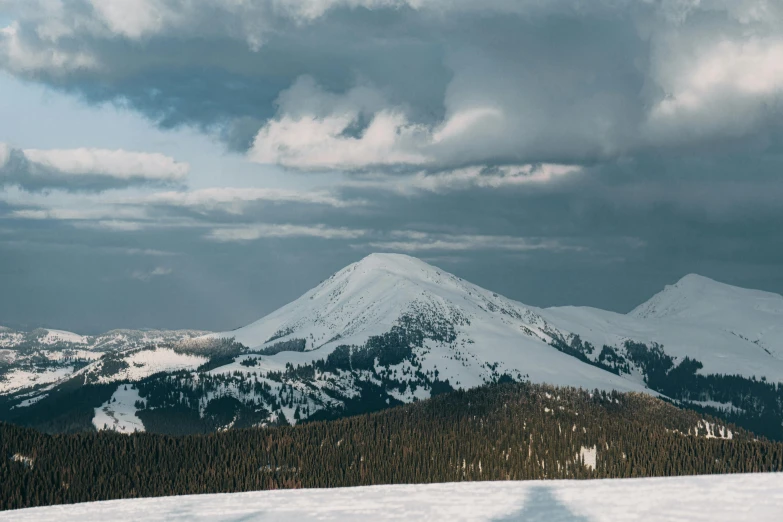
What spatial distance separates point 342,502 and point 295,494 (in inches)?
558

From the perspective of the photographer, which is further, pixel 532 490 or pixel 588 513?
pixel 532 490

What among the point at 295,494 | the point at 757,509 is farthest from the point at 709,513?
the point at 295,494

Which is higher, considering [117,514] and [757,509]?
[757,509]

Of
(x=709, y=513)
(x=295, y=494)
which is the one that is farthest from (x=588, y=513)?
(x=295, y=494)

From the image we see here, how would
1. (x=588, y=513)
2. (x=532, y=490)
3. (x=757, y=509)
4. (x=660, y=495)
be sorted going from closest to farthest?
(x=757, y=509) < (x=588, y=513) < (x=660, y=495) < (x=532, y=490)

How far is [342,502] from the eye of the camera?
132750 millimetres

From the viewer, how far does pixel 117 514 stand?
134 m

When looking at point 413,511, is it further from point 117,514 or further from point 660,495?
point 117,514

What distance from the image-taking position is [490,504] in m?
124

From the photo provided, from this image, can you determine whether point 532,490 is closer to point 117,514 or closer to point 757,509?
point 757,509

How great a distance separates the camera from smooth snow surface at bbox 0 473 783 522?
107312 millimetres

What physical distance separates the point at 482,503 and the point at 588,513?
66.8 feet

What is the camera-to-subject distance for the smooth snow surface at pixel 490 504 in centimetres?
10731

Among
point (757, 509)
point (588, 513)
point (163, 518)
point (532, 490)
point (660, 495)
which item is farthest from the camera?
point (532, 490)
